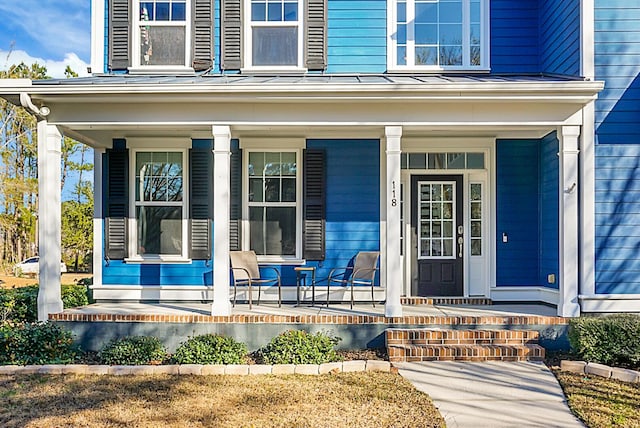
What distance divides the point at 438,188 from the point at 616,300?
285 cm

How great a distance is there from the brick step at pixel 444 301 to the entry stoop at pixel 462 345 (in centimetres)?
156

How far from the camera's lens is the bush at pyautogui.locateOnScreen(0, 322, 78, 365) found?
551 cm

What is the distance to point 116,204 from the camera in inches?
304

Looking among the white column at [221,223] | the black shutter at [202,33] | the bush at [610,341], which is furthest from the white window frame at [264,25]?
the bush at [610,341]

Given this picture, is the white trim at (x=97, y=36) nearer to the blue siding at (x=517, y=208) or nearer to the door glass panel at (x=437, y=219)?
the door glass panel at (x=437, y=219)

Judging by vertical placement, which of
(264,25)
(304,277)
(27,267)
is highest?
(264,25)

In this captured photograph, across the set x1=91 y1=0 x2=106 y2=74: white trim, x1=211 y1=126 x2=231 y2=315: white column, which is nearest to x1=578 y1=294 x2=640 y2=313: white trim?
x1=211 y1=126 x2=231 y2=315: white column

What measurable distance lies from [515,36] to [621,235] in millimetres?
3355

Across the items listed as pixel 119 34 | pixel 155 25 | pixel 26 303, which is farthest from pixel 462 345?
pixel 119 34

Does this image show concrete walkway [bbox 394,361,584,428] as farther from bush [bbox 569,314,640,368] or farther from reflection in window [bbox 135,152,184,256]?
reflection in window [bbox 135,152,184,256]

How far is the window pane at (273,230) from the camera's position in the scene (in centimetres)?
781

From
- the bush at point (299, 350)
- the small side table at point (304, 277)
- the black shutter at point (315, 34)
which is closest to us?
the bush at point (299, 350)

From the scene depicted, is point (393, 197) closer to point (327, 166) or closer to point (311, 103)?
point (311, 103)

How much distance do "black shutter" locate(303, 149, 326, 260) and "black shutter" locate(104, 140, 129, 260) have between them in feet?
8.80
